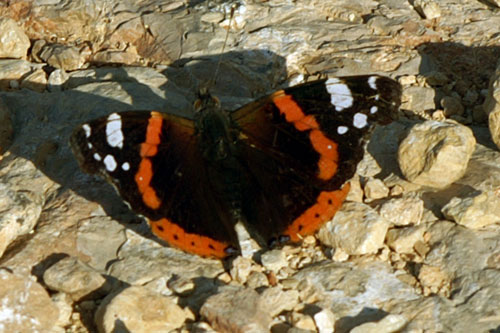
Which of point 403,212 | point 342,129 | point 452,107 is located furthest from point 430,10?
point 403,212

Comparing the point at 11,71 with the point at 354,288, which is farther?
the point at 11,71

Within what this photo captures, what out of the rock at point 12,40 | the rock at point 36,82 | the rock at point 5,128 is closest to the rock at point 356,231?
the rock at point 5,128

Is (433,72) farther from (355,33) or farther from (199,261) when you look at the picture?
(199,261)

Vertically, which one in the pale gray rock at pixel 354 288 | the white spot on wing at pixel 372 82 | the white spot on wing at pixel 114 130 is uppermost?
the white spot on wing at pixel 372 82

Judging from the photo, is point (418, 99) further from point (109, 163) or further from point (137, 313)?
point (137, 313)

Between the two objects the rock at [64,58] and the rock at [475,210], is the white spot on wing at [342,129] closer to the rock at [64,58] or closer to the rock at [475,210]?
the rock at [475,210]

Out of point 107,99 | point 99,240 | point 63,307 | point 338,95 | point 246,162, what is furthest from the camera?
point 107,99
